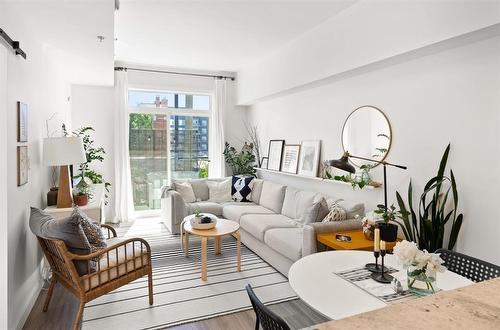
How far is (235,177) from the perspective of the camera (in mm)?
5664

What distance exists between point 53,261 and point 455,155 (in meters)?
3.32

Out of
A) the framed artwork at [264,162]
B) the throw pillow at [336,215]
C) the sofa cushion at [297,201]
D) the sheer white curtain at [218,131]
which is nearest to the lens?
the throw pillow at [336,215]

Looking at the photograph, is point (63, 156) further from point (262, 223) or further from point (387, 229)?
point (387, 229)

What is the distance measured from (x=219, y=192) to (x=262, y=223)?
1.78 metres

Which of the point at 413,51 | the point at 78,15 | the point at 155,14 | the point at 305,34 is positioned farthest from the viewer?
the point at 305,34

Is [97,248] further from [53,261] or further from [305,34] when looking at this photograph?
[305,34]

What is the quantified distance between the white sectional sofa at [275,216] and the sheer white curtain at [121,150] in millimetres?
817

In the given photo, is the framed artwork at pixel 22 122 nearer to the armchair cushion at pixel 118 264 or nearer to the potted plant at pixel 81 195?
the potted plant at pixel 81 195

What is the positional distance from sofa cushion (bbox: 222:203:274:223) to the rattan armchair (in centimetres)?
194

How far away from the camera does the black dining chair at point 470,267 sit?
1.72 meters

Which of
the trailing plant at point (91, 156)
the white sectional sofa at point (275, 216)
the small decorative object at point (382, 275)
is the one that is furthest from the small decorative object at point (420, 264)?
the trailing plant at point (91, 156)

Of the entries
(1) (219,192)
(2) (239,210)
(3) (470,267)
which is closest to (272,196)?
(2) (239,210)

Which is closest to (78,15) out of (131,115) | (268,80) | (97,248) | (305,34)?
(97,248)

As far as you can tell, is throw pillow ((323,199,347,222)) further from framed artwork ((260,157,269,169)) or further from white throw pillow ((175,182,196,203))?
white throw pillow ((175,182,196,203))
